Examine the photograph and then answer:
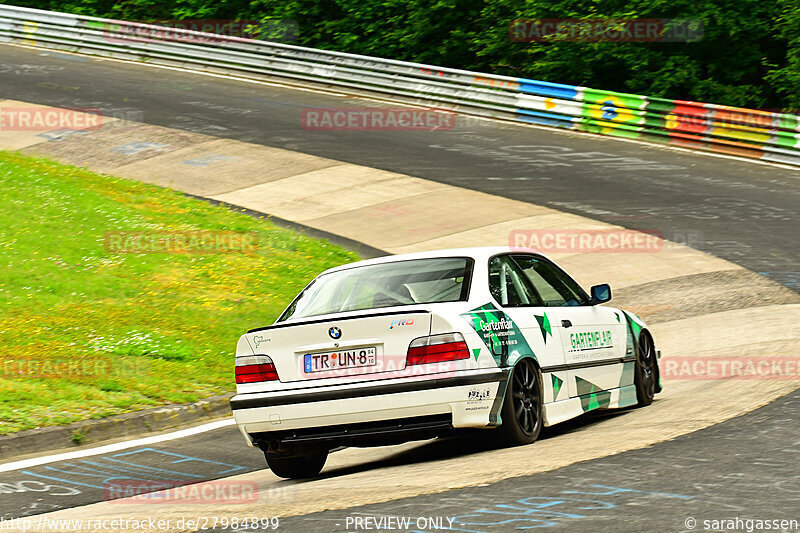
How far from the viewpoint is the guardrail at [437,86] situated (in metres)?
22.9

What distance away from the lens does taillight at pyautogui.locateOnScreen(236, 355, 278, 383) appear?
7016 millimetres

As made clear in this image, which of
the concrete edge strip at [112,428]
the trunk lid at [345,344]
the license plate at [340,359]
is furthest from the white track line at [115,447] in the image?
the license plate at [340,359]

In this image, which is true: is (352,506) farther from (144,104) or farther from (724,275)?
(144,104)

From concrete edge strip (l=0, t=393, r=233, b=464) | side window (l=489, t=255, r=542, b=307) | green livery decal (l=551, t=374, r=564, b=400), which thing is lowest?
concrete edge strip (l=0, t=393, r=233, b=464)

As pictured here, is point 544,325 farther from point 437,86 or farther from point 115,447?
point 437,86

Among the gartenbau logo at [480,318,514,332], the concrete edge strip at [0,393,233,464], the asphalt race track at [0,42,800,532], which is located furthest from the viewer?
the concrete edge strip at [0,393,233,464]

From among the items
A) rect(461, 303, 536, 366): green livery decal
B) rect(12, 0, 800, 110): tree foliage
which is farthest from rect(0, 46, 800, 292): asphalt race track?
rect(461, 303, 536, 366): green livery decal

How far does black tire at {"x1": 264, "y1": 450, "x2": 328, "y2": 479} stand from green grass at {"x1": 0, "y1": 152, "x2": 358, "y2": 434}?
2.48m

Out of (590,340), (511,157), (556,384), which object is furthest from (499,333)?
(511,157)

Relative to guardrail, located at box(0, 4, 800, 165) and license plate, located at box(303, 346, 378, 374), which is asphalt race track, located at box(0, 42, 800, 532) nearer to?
guardrail, located at box(0, 4, 800, 165)

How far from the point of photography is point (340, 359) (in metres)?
6.84

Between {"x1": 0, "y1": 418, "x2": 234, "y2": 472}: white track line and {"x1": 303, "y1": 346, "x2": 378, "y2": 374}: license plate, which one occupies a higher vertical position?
{"x1": 303, "y1": 346, "x2": 378, "y2": 374}: license plate

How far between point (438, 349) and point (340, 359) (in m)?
0.63

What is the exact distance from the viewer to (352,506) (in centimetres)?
570
